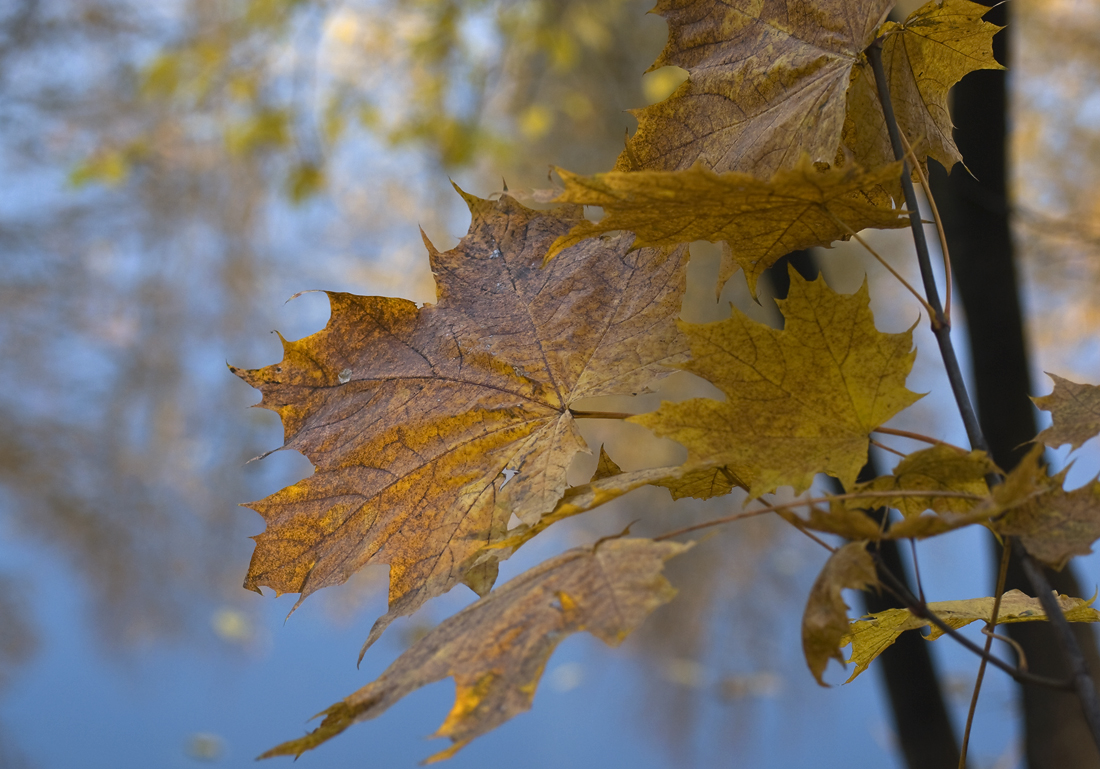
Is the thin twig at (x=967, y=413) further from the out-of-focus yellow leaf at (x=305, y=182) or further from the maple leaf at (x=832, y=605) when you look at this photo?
the out-of-focus yellow leaf at (x=305, y=182)

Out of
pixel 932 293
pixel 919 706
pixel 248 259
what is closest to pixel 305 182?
pixel 248 259

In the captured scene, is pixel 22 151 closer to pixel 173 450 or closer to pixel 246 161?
pixel 246 161

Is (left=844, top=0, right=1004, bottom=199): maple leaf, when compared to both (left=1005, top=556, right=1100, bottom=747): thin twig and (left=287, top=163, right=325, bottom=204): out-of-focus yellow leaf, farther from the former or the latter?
(left=287, top=163, right=325, bottom=204): out-of-focus yellow leaf

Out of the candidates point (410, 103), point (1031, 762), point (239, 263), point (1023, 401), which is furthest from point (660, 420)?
point (239, 263)

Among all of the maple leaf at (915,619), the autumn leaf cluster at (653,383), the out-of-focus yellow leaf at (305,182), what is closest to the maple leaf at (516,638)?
the autumn leaf cluster at (653,383)

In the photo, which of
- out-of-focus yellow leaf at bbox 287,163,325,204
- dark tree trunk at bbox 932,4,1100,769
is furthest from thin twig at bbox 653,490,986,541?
out-of-focus yellow leaf at bbox 287,163,325,204

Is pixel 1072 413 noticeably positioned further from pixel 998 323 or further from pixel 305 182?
pixel 305 182
